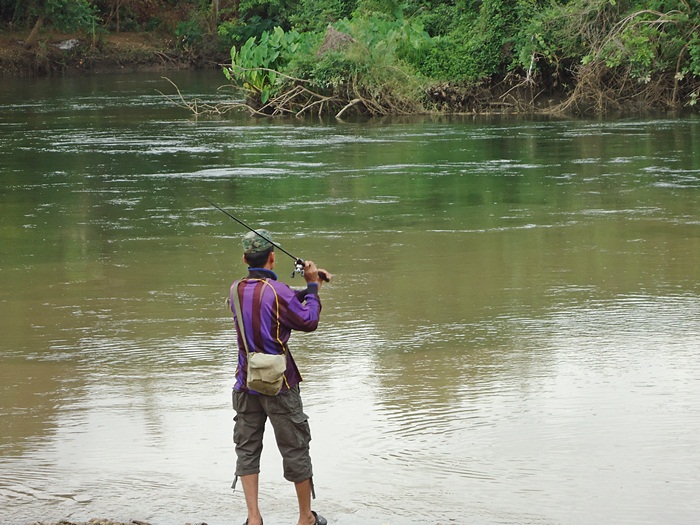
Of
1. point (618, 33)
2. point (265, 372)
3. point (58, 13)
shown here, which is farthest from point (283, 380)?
point (58, 13)

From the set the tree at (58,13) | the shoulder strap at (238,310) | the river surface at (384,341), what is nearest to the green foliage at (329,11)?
the tree at (58,13)

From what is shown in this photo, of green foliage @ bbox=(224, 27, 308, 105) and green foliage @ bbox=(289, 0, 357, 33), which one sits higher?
green foliage @ bbox=(289, 0, 357, 33)

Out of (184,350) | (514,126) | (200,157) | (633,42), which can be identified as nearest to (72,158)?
(200,157)

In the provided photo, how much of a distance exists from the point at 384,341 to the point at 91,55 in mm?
53270

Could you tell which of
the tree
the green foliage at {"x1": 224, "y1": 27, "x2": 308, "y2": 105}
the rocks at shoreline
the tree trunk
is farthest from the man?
the tree trunk

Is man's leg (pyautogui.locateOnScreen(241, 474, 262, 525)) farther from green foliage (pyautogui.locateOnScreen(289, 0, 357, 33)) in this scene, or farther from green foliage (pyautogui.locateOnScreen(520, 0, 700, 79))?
green foliage (pyautogui.locateOnScreen(289, 0, 357, 33))

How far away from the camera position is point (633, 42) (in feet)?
92.5

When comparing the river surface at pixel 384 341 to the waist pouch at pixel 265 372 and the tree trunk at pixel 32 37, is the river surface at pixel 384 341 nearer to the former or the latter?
the waist pouch at pixel 265 372

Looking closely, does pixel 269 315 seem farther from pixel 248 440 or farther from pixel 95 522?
pixel 95 522

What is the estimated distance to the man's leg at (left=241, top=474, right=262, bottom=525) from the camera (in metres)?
5.66

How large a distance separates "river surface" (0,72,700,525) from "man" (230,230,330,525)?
297 millimetres

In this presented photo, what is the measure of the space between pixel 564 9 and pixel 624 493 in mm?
26065

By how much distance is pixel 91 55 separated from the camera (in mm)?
60094

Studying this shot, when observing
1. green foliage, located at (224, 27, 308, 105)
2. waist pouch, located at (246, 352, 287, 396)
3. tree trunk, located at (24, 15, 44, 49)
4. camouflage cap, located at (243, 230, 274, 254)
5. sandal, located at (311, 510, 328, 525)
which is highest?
tree trunk, located at (24, 15, 44, 49)
